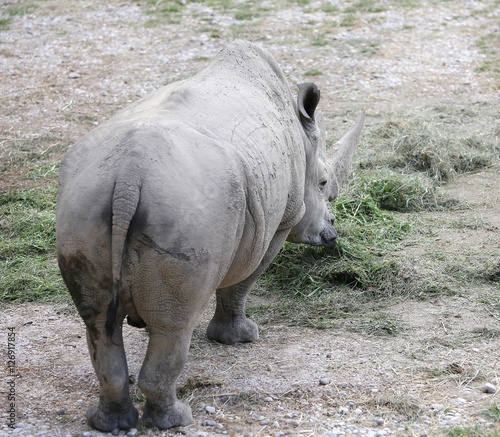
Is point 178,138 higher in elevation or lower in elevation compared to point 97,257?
higher

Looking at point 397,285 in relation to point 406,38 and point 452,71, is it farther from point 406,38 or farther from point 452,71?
point 406,38

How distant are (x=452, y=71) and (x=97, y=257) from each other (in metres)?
9.58

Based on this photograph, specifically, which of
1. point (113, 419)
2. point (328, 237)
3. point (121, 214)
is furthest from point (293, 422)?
point (328, 237)

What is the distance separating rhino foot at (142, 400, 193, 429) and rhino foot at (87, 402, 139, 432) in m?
0.07

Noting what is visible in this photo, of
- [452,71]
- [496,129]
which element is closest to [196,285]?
[496,129]

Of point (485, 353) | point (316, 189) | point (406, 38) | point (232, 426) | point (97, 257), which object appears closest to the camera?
point (97, 257)

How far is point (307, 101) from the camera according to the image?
6.68 m

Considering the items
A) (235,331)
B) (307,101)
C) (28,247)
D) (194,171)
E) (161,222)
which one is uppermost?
(194,171)

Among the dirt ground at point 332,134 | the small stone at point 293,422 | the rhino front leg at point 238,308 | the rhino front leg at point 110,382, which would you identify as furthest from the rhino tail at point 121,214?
the rhino front leg at point 238,308

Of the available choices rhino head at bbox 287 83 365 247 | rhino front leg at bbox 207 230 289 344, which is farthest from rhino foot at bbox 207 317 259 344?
rhino head at bbox 287 83 365 247

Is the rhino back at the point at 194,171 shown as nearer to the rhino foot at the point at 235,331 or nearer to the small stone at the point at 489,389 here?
the rhino foot at the point at 235,331

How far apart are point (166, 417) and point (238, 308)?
1.47 m

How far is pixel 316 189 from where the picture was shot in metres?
6.95

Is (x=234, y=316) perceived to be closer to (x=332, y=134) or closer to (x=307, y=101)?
(x=307, y=101)
